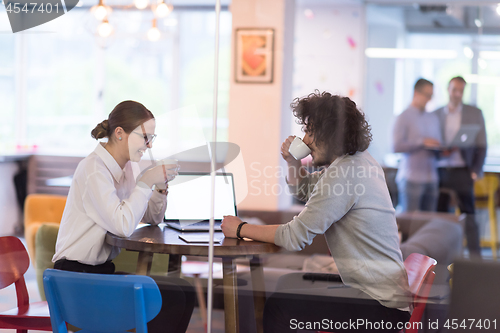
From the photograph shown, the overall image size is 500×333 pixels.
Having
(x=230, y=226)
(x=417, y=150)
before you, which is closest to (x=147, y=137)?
(x=230, y=226)

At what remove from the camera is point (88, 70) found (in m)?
2.44

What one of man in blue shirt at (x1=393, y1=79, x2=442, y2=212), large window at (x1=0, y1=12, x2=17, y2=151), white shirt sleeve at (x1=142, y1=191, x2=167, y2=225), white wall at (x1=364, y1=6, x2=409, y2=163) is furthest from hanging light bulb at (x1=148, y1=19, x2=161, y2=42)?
white wall at (x1=364, y1=6, x2=409, y2=163)

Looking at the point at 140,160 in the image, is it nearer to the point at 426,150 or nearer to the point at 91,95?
the point at 91,95

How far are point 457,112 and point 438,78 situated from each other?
2.88 ft

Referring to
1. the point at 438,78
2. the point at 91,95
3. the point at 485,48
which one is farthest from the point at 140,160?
the point at 485,48

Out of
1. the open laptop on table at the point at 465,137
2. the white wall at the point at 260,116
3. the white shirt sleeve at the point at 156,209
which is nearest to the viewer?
the white shirt sleeve at the point at 156,209

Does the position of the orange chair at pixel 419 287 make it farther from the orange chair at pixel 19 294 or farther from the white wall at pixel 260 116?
the orange chair at pixel 19 294

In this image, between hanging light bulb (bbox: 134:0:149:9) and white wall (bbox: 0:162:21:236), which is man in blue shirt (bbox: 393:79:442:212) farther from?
white wall (bbox: 0:162:21:236)

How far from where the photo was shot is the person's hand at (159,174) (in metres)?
1.91

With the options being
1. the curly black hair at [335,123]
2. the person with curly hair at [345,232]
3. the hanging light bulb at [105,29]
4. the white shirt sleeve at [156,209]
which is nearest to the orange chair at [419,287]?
the person with curly hair at [345,232]

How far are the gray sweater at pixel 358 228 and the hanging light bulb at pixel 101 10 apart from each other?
4.55 ft

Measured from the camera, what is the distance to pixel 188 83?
2.36 m

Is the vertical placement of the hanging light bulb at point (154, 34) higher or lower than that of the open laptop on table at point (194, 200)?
higher

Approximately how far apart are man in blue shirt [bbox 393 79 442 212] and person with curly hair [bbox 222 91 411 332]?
4.34 ft
